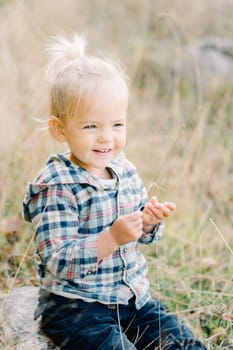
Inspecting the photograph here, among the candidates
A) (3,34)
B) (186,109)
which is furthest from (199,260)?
(3,34)

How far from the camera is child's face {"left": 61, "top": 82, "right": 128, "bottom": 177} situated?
2.30 meters

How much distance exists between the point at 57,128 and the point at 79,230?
364 millimetres

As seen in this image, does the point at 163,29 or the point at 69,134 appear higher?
the point at 163,29

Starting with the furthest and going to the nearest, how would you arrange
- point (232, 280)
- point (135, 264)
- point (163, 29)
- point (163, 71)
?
point (163, 29) < point (163, 71) < point (232, 280) < point (135, 264)

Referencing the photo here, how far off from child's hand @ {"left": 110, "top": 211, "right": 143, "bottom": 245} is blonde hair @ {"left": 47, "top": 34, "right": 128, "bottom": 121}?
1.32 feet

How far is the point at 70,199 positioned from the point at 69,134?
22 cm

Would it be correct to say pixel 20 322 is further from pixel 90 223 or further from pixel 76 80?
pixel 76 80

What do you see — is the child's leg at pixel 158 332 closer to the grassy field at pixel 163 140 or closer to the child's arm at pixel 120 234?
the grassy field at pixel 163 140

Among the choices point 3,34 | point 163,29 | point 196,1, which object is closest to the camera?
point 3,34

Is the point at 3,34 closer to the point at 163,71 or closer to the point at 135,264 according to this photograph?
the point at 163,71

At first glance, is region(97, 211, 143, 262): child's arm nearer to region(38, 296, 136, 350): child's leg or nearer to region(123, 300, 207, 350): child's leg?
region(38, 296, 136, 350): child's leg

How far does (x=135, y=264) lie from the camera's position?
8.23 ft

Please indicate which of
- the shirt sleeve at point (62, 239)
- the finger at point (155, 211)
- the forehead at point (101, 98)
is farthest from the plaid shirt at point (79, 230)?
the forehead at point (101, 98)

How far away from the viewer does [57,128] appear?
241 centimetres
